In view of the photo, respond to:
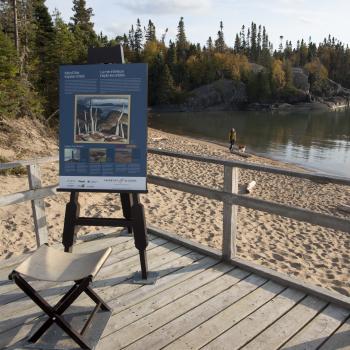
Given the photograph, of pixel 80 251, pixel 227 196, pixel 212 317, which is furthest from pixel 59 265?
pixel 227 196

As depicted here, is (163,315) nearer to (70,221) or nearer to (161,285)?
(161,285)

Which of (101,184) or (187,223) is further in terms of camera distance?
(187,223)

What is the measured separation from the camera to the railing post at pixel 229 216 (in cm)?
400

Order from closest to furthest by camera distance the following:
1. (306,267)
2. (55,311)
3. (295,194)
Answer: (55,311) → (306,267) → (295,194)

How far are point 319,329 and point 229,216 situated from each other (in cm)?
142

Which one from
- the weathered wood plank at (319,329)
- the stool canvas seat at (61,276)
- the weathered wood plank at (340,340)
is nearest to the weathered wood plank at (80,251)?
the stool canvas seat at (61,276)

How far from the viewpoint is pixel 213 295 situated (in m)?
3.61

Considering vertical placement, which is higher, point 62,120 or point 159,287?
point 62,120

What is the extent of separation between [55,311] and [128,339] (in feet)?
1.94

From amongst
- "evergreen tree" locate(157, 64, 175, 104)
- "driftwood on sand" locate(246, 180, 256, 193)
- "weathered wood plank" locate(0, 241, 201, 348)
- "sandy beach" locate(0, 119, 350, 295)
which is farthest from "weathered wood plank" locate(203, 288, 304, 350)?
"evergreen tree" locate(157, 64, 175, 104)

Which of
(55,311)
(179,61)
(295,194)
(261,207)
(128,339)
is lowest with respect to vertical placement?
(295,194)

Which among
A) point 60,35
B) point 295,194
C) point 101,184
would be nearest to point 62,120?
point 101,184

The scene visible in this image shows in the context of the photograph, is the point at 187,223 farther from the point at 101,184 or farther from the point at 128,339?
the point at 128,339

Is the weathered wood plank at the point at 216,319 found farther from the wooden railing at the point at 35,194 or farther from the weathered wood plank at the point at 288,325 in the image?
the wooden railing at the point at 35,194
